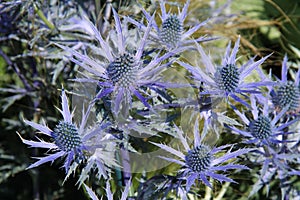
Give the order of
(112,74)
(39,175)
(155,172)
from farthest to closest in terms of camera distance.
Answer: (39,175)
(155,172)
(112,74)

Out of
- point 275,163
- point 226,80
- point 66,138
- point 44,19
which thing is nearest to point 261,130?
point 275,163

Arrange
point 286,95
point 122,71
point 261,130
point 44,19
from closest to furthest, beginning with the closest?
point 122,71 → point 261,130 → point 286,95 → point 44,19

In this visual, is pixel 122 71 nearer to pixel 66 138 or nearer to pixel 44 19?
pixel 66 138

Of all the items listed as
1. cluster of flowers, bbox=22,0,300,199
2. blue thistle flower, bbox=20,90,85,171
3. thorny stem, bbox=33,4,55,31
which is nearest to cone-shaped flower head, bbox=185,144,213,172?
cluster of flowers, bbox=22,0,300,199

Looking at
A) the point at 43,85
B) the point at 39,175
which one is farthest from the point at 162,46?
the point at 39,175

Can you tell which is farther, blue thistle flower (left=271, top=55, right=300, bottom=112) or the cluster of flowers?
blue thistle flower (left=271, top=55, right=300, bottom=112)

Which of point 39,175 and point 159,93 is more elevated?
point 159,93

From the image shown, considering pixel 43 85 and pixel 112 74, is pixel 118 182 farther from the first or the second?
pixel 43 85

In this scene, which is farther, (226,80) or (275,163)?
(275,163)

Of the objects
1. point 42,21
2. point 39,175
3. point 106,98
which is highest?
point 42,21

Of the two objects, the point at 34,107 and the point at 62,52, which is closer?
the point at 62,52

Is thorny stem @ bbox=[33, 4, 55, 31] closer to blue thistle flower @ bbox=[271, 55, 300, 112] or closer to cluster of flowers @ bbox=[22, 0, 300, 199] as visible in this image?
cluster of flowers @ bbox=[22, 0, 300, 199]
